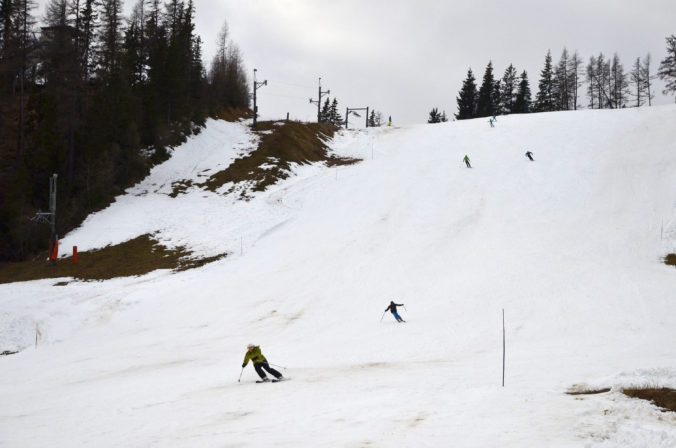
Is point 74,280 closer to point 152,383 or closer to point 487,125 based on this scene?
point 152,383

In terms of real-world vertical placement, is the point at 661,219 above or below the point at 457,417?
above

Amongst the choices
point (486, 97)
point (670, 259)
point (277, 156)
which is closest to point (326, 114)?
point (486, 97)

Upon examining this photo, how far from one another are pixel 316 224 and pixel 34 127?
1128 inches

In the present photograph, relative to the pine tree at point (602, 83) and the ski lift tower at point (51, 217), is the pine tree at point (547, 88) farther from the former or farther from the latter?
the ski lift tower at point (51, 217)

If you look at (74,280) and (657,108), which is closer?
(74,280)

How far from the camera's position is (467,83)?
3563 inches

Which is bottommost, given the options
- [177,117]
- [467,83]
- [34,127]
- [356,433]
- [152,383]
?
[152,383]

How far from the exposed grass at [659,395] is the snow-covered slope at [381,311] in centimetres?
32

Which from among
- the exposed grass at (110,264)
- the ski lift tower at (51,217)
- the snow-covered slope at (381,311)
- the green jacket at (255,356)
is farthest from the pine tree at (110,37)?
the green jacket at (255,356)

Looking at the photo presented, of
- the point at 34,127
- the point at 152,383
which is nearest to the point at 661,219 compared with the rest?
the point at 152,383

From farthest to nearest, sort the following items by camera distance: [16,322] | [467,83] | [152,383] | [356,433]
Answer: [467,83], [16,322], [152,383], [356,433]

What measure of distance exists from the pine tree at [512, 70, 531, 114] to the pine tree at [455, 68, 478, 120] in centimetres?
802

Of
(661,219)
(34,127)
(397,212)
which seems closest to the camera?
(661,219)

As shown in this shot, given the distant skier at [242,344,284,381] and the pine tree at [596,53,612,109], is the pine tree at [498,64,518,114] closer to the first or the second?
the pine tree at [596,53,612,109]
